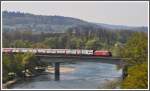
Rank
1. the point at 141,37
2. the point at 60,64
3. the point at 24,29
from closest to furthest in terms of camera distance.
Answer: the point at 141,37, the point at 24,29, the point at 60,64

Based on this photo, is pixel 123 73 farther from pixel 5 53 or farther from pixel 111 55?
pixel 5 53

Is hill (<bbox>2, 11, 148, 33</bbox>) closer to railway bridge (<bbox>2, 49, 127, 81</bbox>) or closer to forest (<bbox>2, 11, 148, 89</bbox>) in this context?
forest (<bbox>2, 11, 148, 89</bbox>)

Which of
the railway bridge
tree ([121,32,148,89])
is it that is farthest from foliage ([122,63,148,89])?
the railway bridge

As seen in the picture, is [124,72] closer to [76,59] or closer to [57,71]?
[76,59]

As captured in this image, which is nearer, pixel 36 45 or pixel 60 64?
pixel 36 45

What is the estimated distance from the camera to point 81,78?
9.26m

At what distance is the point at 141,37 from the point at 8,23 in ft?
7.34

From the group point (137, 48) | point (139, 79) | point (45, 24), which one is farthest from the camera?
point (45, 24)

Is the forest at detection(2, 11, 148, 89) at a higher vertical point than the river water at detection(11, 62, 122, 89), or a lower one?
higher

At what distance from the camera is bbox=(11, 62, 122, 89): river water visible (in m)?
8.48

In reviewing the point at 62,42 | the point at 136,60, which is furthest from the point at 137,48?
the point at 62,42

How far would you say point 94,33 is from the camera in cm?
901

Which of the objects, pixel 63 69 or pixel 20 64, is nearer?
pixel 20 64

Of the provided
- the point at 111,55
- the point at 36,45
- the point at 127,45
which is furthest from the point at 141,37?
the point at 36,45
